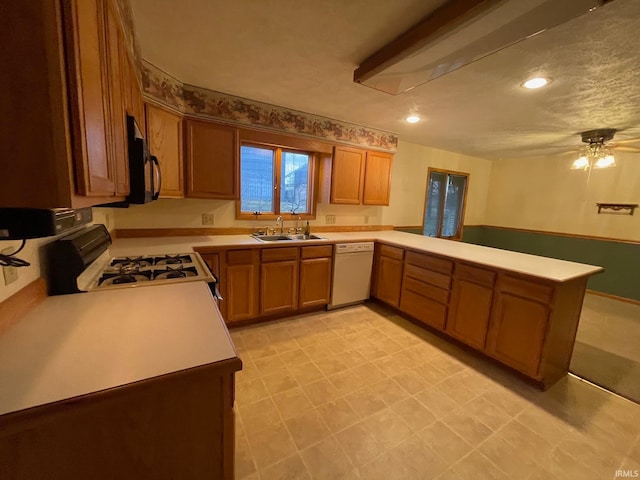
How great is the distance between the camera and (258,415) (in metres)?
1.71

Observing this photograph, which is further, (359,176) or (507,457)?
(359,176)

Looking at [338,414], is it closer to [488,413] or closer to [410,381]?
[410,381]

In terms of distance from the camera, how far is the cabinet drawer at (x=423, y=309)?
272 centimetres

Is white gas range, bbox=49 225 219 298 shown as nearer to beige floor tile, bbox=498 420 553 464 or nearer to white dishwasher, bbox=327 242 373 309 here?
white dishwasher, bbox=327 242 373 309

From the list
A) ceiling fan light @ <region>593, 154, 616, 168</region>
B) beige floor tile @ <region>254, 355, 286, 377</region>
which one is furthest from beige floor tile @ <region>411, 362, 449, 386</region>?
ceiling fan light @ <region>593, 154, 616, 168</region>

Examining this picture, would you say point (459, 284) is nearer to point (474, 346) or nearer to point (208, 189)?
point (474, 346)

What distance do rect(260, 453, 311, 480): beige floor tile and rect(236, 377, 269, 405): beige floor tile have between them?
19.3 inches

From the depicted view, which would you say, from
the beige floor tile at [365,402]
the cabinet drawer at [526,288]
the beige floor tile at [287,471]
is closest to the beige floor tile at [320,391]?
the beige floor tile at [365,402]

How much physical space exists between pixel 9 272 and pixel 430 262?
9.58ft

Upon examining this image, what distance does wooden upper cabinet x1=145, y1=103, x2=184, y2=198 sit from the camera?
2.13 metres

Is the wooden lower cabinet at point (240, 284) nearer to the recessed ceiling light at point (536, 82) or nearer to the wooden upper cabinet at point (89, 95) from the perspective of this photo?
the wooden upper cabinet at point (89, 95)

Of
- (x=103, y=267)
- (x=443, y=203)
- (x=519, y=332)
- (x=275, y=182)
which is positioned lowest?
(x=519, y=332)

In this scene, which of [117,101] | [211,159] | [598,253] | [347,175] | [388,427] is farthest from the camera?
[598,253]

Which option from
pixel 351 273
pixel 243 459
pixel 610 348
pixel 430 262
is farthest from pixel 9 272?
pixel 610 348
